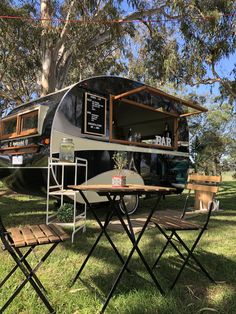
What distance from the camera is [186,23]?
36.5ft

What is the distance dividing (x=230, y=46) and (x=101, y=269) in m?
9.74

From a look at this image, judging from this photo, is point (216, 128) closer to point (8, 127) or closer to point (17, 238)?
point (8, 127)

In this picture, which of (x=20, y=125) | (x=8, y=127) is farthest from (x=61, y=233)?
(x=8, y=127)

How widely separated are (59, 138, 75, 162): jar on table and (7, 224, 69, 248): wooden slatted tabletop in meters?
2.39

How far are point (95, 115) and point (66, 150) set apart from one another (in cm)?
107

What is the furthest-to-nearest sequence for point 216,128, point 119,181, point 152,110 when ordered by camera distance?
point 216,128
point 152,110
point 119,181

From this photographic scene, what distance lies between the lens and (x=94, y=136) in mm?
6090

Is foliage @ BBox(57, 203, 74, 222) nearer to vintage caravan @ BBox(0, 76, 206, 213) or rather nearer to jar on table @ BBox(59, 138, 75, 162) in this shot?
vintage caravan @ BBox(0, 76, 206, 213)

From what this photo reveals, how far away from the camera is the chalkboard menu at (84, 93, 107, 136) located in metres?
5.98

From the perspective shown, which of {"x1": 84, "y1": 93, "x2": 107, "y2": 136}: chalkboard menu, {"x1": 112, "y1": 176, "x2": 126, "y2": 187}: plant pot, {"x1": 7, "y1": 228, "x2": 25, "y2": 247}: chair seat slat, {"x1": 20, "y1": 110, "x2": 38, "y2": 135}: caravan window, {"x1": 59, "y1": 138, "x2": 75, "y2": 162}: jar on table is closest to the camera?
{"x1": 7, "y1": 228, "x2": 25, "y2": 247}: chair seat slat

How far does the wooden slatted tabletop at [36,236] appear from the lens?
2.57m

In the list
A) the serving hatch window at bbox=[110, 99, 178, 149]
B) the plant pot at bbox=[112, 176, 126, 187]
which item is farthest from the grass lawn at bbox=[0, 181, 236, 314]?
the serving hatch window at bbox=[110, 99, 178, 149]

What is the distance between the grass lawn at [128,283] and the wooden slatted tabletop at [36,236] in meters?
0.58

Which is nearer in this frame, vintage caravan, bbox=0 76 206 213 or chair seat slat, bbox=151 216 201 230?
chair seat slat, bbox=151 216 201 230
